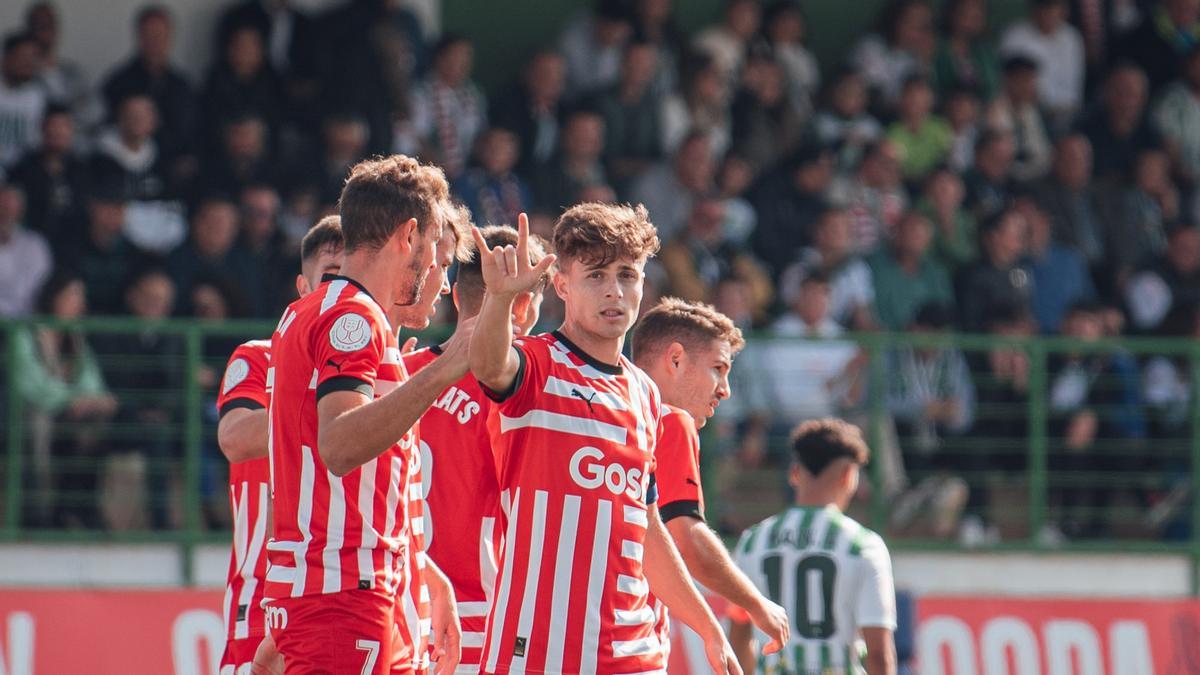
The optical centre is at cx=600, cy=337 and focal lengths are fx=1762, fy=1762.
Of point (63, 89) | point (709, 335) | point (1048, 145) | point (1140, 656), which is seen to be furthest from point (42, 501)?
point (1048, 145)

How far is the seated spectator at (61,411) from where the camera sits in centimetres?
1036

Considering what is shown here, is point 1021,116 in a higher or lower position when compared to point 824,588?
higher

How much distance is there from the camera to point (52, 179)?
1131 centimetres

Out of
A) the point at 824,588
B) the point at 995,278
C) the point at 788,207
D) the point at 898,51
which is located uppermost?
the point at 898,51

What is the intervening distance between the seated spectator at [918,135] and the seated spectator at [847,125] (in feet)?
0.64

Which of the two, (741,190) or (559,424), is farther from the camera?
(741,190)

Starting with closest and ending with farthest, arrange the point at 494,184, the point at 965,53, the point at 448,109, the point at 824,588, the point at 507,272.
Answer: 1. the point at 507,272
2. the point at 824,588
3. the point at 494,184
4. the point at 448,109
5. the point at 965,53

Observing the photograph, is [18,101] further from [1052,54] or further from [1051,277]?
Answer: [1052,54]

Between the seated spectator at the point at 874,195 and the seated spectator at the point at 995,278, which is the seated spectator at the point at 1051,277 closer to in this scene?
the seated spectator at the point at 995,278

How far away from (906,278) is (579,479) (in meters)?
8.16

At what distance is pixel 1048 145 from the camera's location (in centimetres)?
1462

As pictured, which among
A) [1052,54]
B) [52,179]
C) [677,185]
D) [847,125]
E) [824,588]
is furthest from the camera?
[1052,54]

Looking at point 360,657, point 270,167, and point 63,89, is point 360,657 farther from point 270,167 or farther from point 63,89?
point 63,89

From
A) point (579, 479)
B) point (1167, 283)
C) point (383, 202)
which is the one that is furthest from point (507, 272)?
point (1167, 283)
